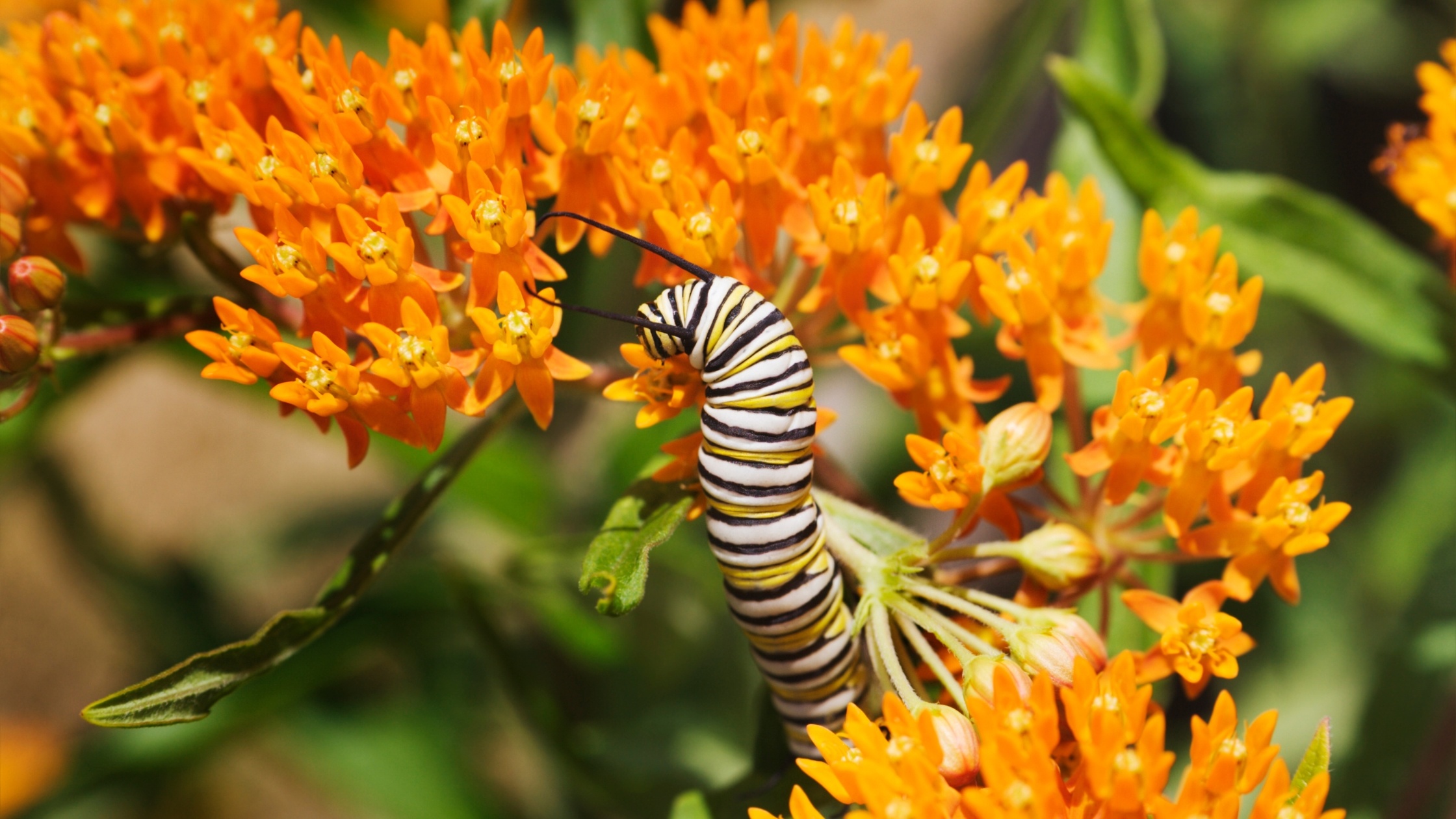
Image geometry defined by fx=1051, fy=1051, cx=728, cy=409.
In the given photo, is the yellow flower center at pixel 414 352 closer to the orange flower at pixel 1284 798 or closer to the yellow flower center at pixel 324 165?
the yellow flower center at pixel 324 165

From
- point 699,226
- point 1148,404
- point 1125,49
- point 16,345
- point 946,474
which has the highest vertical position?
point 1125,49

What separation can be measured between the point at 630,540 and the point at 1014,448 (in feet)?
2.02

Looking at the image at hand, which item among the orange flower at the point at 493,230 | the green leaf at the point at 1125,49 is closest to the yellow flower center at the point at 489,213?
the orange flower at the point at 493,230

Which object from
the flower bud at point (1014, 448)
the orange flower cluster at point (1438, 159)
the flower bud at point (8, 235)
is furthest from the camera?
the orange flower cluster at point (1438, 159)

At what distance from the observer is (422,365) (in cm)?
159

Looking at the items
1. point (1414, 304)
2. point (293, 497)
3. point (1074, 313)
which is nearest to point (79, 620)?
point (293, 497)

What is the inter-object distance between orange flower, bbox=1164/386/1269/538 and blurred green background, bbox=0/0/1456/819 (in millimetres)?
769

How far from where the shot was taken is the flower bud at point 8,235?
175cm

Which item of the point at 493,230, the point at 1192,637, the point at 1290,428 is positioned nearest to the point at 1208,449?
the point at 1290,428

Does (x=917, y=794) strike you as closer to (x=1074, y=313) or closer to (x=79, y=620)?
(x=1074, y=313)

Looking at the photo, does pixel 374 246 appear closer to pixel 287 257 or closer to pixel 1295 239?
pixel 287 257

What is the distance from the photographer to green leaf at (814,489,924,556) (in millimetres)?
1713

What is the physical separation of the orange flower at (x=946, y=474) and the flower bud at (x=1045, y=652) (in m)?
0.23

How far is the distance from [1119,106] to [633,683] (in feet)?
7.76
